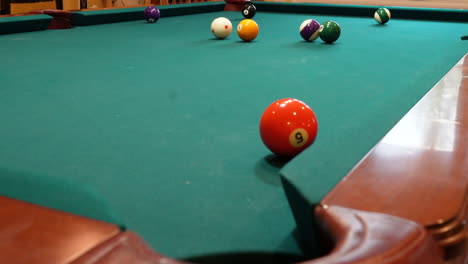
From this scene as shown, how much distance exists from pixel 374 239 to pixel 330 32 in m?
3.05

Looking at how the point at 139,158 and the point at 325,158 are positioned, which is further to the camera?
the point at 139,158

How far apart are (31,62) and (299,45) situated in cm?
175

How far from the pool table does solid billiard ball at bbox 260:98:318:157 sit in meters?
0.04

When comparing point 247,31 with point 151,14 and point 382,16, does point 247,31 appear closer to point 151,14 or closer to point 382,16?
point 151,14

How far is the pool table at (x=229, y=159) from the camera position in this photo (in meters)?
0.76

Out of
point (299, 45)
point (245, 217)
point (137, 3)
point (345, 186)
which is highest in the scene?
point (345, 186)

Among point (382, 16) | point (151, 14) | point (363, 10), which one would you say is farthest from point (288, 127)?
point (363, 10)

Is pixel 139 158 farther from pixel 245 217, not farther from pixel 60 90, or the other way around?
pixel 60 90

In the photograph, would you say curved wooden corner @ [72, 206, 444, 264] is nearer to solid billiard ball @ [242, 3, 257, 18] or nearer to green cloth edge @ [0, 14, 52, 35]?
green cloth edge @ [0, 14, 52, 35]

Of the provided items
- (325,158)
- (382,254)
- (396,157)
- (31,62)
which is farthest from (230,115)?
(31,62)

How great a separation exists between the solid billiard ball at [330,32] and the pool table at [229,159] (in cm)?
57

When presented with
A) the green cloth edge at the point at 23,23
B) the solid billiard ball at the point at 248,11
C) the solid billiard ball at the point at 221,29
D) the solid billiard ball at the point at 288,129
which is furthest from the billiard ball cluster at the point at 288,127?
the solid billiard ball at the point at 248,11

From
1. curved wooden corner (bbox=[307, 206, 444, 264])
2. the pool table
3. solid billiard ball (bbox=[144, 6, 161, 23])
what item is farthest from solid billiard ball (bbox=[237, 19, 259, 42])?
curved wooden corner (bbox=[307, 206, 444, 264])

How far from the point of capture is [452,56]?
2.86 meters
